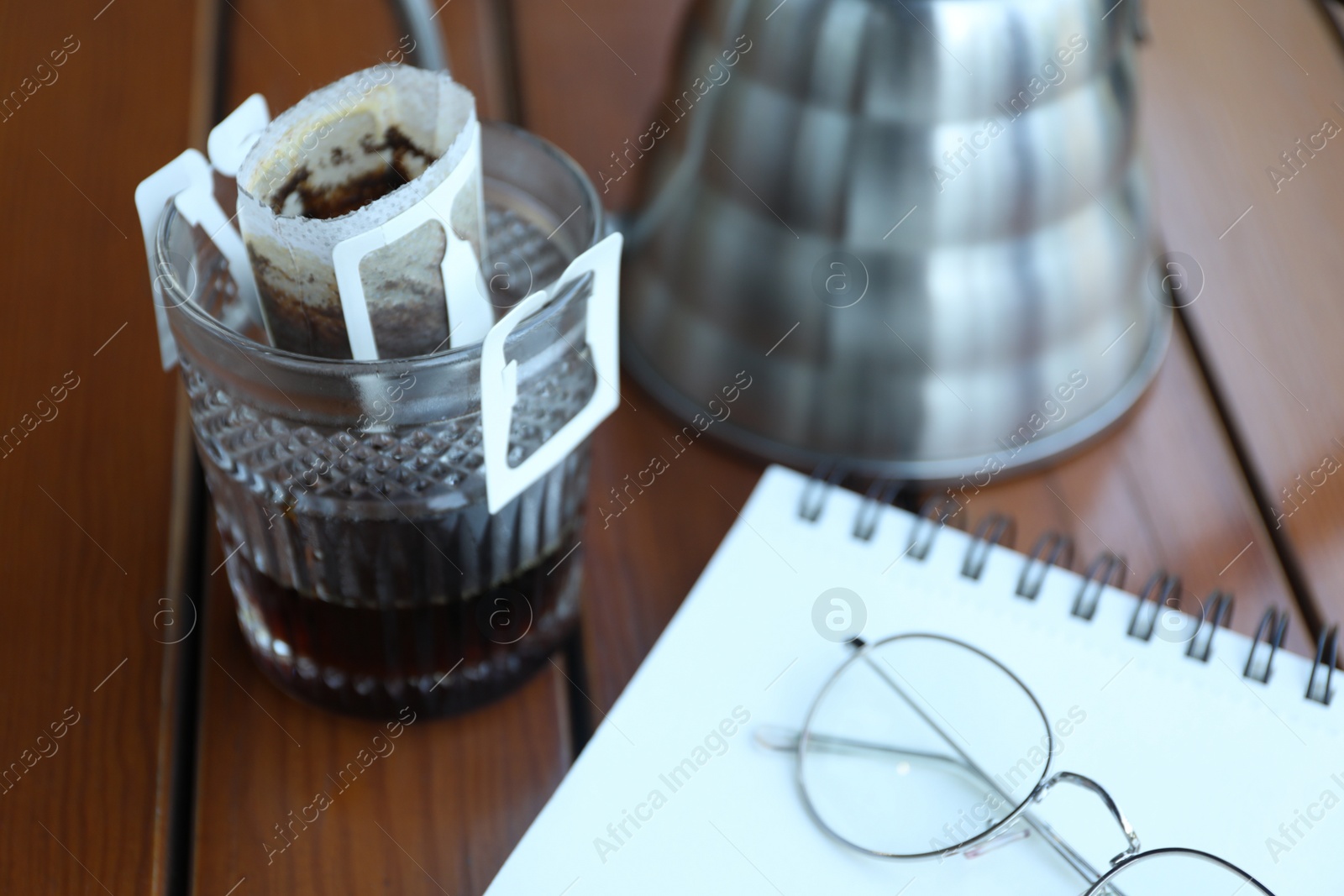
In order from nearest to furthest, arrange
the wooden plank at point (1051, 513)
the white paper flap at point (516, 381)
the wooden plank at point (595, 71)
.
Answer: the white paper flap at point (516, 381), the wooden plank at point (1051, 513), the wooden plank at point (595, 71)

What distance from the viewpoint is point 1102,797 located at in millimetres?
298

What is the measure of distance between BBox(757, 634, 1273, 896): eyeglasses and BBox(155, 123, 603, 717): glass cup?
0.08m

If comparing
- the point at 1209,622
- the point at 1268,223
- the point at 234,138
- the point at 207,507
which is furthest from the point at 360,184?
the point at 1268,223

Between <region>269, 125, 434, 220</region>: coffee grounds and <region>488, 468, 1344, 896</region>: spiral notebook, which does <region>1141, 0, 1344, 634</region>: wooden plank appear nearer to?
<region>488, 468, 1344, 896</region>: spiral notebook

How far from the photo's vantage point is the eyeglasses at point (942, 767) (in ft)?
0.94

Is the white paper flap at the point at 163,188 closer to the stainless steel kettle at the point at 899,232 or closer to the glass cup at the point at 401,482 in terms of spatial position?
the glass cup at the point at 401,482

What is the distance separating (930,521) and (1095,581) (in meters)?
0.05

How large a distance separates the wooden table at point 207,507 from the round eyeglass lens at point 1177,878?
0.10 meters

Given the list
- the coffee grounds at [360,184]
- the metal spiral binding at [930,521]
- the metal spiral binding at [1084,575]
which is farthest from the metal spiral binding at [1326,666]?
the coffee grounds at [360,184]

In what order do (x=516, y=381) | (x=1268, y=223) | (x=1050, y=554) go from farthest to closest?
(x=1268, y=223) → (x=1050, y=554) → (x=516, y=381)

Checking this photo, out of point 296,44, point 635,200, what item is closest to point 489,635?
point 635,200

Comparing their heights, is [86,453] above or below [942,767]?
above

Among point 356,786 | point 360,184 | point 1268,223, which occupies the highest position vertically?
point 360,184

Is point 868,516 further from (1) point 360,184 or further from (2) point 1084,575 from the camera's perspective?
(1) point 360,184
